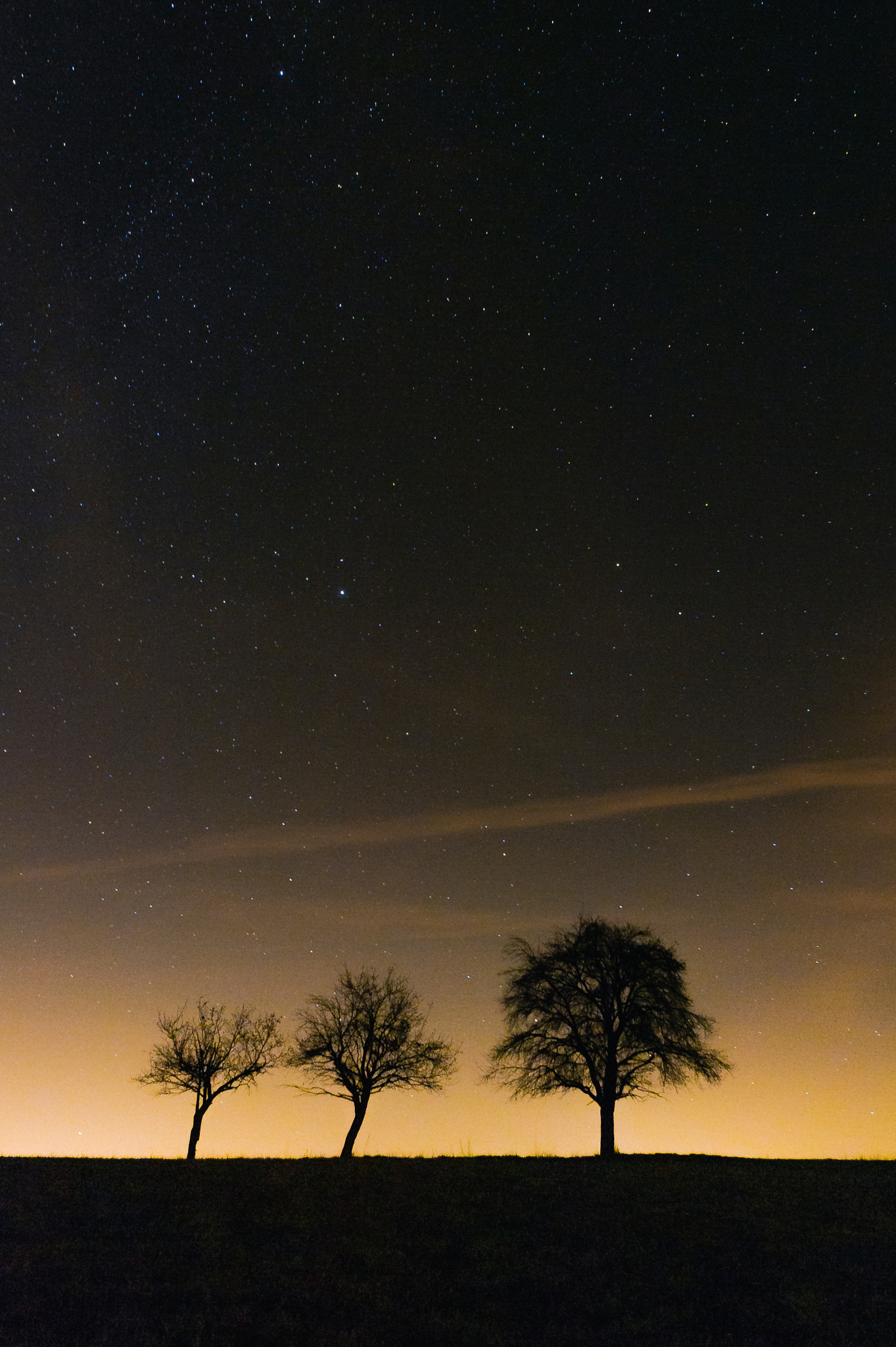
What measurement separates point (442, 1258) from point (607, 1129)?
20262 mm

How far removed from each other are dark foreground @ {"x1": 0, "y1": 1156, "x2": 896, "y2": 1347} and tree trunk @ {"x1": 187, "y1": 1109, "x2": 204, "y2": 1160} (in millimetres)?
13087

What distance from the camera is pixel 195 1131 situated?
3888 cm

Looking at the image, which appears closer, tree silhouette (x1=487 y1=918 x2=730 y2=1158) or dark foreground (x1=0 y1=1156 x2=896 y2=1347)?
dark foreground (x1=0 y1=1156 x2=896 y2=1347)

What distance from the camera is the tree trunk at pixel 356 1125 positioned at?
36225 mm

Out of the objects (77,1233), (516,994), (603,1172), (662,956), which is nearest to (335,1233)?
(77,1233)

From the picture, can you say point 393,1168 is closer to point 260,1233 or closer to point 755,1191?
point 260,1233

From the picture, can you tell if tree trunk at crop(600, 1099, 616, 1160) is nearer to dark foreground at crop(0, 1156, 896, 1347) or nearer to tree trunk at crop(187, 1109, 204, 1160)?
dark foreground at crop(0, 1156, 896, 1347)

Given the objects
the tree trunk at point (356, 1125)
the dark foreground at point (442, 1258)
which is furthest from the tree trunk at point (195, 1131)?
the dark foreground at point (442, 1258)

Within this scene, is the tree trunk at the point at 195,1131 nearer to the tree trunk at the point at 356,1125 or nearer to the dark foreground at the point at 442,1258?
the tree trunk at the point at 356,1125

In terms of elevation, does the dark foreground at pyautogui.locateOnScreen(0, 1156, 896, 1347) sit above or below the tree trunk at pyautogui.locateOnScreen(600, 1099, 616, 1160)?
below

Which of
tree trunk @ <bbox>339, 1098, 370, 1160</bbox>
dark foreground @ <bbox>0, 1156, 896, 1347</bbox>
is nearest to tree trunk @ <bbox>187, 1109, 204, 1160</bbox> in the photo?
tree trunk @ <bbox>339, 1098, 370, 1160</bbox>

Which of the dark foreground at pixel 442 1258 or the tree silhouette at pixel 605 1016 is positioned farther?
the tree silhouette at pixel 605 1016

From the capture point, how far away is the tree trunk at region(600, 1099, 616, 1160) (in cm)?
3456

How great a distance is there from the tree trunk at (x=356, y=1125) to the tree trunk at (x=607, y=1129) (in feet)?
34.0
